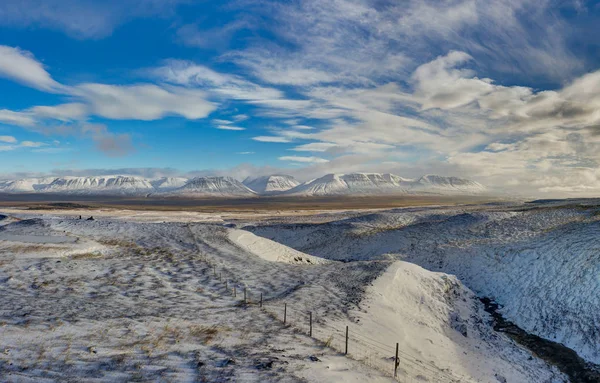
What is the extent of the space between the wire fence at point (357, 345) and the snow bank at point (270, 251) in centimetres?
1492

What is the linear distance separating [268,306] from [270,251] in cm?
1761

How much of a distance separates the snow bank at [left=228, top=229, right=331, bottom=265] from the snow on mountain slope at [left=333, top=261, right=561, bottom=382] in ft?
36.9

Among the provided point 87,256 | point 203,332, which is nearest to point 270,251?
point 87,256

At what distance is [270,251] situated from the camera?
34.9 meters

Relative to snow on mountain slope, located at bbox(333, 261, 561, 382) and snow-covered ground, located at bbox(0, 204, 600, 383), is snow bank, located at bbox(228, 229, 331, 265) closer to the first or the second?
snow-covered ground, located at bbox(0, 204, 600, 383)

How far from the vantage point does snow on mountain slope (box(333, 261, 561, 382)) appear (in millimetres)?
15016

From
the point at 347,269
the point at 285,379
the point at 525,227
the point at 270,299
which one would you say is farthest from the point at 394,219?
the point at 285,379

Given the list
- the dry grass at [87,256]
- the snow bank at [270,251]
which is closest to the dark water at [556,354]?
the snow bank at [270,251]

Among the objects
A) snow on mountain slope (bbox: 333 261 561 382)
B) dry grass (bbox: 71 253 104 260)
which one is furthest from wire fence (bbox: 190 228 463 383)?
dry grass (bbox: 71 253 104 260)

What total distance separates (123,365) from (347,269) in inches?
774

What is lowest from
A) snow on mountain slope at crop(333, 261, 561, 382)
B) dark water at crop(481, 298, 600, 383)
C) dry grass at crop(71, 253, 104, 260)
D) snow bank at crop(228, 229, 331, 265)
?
dark water at crop(481, 298, 600, 383)

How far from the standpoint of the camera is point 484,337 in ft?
63.2

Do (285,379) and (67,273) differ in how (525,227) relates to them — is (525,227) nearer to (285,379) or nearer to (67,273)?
(285,379)

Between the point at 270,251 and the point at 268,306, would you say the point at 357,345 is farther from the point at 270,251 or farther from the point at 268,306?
the point at 270,251
